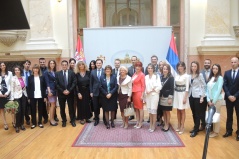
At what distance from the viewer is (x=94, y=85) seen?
6.49 meters

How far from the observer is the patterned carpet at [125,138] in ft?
17.0

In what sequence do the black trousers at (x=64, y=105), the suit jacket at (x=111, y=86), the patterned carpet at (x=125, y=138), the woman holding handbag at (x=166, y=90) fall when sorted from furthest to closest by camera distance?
the black trousers at (x=64, y=105), the suit jacket at (x=111, y=86), the woman holding handbag at (x=166, y=90), the patterned carpet at (x=125, y=138)

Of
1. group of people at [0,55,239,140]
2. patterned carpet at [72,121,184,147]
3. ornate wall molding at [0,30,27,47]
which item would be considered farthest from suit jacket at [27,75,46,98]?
ornate wall molding at [0,30,27,47]

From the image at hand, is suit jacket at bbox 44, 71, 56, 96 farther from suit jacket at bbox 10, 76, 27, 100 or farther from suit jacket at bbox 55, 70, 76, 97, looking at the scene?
suit jacket at bbox 10, 76, 27, 100

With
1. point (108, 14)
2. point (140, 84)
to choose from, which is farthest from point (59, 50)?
point (140, 84)

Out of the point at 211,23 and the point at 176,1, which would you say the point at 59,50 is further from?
the point at 211,23

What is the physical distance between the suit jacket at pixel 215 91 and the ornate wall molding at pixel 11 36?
22.2ft

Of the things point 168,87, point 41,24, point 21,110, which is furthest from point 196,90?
point 41,24

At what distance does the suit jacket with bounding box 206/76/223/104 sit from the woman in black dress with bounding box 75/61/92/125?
292cm

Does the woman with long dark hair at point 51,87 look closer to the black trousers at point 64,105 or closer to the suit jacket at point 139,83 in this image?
the black trousers at point 64,105

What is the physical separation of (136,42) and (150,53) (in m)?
0.56

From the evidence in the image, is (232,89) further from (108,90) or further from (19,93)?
(19,93)

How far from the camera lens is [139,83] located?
6.17 meters

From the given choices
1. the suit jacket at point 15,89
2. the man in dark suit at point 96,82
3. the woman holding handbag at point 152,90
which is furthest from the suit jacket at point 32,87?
the woman holding handbag at point 152,90
